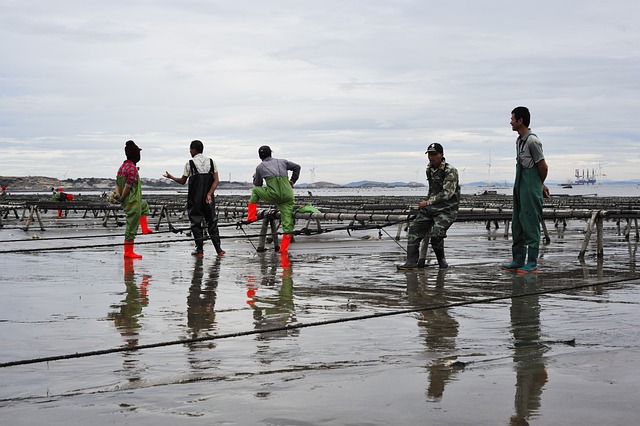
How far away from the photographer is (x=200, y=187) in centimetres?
1362

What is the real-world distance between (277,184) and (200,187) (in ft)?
4.03

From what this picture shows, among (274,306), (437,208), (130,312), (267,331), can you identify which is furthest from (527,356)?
(437,208)

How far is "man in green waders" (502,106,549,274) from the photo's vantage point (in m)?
10.1

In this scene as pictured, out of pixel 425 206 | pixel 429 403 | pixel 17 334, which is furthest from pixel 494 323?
pixel 425 206

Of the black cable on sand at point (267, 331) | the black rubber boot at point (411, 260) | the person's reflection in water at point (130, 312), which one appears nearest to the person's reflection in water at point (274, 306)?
the black cable on sand at point (267, 331)

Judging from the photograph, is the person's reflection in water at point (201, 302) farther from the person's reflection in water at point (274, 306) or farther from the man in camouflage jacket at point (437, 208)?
the man in camouflage jacket at point (437, 208)

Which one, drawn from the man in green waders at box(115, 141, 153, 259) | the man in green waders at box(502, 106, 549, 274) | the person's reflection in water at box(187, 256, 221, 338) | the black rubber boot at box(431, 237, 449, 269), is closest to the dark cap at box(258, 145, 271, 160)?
the man in green waders at box(115, 141, 153, 259)

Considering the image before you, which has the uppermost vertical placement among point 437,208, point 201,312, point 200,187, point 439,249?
point 200,187

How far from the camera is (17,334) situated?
6.12m

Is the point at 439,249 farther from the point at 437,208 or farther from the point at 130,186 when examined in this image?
the point at 130,186

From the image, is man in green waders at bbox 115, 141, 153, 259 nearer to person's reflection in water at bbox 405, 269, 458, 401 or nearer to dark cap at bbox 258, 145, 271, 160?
dark cap at bbox 258, 145, 271, 160

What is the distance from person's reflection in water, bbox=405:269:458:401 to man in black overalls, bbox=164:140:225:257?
438cm

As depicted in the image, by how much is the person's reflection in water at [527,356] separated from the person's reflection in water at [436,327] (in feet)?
1.26

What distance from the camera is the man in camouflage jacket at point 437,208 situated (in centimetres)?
1080
